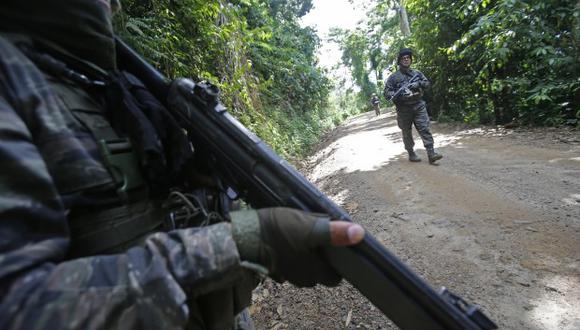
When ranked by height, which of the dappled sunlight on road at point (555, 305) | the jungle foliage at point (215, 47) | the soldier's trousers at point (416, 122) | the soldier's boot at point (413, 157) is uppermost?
the jungle foliage at point (215, 47)

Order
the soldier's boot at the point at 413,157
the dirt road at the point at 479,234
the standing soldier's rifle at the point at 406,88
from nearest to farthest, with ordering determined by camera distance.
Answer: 1. the dirt road at the point at 479,234
2. the standing soldier's rifle at the point at 406,88
3. the soldier's boot at the point at 413,157

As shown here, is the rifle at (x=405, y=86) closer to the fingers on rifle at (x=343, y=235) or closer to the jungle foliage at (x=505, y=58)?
the jungle foliage at (x=505, y=58)

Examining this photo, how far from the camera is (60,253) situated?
2.72 ft

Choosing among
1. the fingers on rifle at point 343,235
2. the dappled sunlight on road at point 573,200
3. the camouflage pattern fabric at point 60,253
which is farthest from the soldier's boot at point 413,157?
the camouflage pattern fabric at point 60,253

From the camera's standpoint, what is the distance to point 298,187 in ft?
3.92

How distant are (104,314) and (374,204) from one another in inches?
150

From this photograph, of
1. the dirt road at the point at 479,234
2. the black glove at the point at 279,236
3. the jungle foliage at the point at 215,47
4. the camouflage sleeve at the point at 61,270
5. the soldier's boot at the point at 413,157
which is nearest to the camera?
the camouflage sleeve at the point at 61,270

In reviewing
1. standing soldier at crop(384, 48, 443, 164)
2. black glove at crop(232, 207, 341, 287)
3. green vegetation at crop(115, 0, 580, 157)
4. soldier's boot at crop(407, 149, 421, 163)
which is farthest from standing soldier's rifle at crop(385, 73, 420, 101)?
black glove at crop(232, 207, 341, 287)

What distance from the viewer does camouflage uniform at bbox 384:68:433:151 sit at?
18.7 feet

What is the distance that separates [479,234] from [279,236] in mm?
2753

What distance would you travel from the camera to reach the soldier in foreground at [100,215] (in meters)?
0.75

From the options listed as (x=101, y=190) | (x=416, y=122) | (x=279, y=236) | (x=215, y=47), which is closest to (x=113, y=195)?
(x=101, y=190)

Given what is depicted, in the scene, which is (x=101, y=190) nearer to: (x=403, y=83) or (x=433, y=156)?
(x=433, y=156)

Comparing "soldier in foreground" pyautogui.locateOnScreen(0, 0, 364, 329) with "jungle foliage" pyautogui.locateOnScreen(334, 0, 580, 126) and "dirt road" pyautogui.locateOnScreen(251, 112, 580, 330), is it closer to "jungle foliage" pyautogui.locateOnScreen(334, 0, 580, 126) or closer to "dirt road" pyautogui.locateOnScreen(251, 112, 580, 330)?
"dirt road" pyautogui.locateOnScreen(251, 112, 580, 330)
